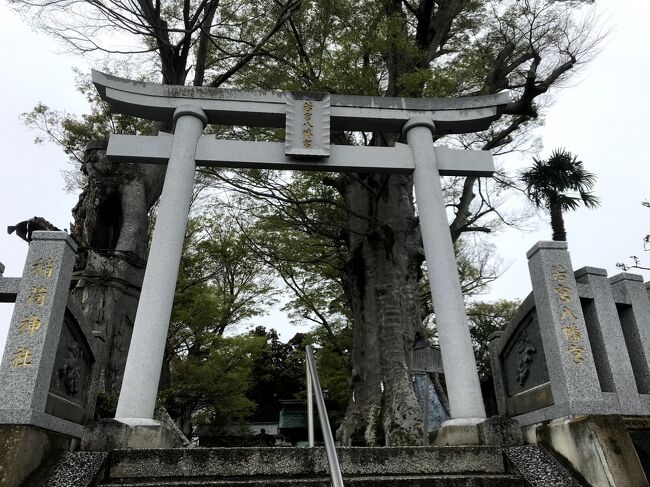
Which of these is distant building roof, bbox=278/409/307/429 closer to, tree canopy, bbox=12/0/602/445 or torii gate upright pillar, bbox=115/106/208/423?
tree canopy, bbox=12/0/602/445

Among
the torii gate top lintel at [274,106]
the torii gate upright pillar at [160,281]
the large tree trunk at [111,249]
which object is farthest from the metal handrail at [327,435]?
the large tree trunk at [111,249]

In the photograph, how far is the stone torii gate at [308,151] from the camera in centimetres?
490

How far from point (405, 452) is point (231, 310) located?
14.3 meters

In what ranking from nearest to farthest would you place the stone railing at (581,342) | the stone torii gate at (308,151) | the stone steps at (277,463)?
the stone steps at (277,463) → the stone railing at (581,342) → the stone torii gate at (308,151)

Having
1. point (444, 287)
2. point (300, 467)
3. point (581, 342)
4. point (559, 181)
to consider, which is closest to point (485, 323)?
point (559, 181)

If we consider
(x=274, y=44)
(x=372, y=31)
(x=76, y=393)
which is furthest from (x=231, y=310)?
(x=76, y=393)

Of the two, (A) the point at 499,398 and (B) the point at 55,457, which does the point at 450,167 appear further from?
(B) the point at 55,457

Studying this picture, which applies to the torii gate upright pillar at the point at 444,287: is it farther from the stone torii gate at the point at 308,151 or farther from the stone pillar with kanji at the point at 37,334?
the stone pillar with kanji at the point at 37,334

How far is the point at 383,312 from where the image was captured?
789cm

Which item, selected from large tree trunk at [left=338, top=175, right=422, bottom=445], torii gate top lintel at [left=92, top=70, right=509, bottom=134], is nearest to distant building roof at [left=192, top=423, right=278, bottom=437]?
large tree trunk at [left=338, top=175, right=422, bottom=445]

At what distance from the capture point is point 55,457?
3406 mm

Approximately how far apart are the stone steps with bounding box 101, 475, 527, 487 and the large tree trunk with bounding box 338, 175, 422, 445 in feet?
10.6

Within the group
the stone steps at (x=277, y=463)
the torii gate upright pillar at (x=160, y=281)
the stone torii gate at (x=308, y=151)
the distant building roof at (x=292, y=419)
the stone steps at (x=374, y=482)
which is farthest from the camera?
the distant building roof at (x=292, y=419)

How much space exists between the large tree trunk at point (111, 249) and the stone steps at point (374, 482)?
4.23 m
